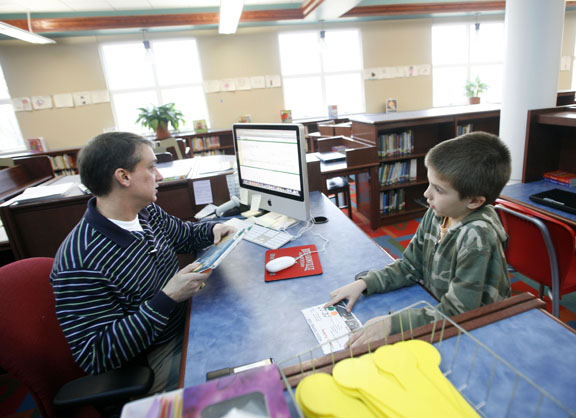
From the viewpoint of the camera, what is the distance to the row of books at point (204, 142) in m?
6.06

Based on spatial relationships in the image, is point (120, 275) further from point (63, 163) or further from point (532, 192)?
point (63, 163)

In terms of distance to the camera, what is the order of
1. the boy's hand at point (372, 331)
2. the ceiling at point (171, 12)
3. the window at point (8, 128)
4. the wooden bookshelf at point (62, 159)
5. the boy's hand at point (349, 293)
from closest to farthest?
the boy's hand at point (372, 331) < the boy's hand at point (349, 293) < the ceiling at point (171, 12) < the wooden bookshelf at point (62, 159) < the window at point (8, 128)

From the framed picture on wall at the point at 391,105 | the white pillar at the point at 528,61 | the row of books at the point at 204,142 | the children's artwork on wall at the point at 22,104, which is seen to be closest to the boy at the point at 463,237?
the white pillar at the point at 528,61

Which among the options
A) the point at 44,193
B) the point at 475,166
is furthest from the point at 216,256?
the point at 44,193

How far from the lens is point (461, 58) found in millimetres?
7227

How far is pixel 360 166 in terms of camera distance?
3176 mm

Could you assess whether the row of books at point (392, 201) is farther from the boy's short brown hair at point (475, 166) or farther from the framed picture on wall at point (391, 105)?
the framed picture on wall at point (391, 105)

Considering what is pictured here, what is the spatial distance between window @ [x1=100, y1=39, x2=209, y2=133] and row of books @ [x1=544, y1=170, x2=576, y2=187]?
5.51 m

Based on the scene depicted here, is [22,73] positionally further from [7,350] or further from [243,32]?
[7,350]

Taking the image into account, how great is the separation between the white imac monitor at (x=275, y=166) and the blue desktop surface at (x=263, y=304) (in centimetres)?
24

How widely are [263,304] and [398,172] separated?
308cm

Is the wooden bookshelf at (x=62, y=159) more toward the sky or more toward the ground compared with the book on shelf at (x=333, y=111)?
more toward the ground

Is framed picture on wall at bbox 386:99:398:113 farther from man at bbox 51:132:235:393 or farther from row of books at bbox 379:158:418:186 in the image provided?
man at bbox 51:132:235:393

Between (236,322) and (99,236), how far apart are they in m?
0.52
